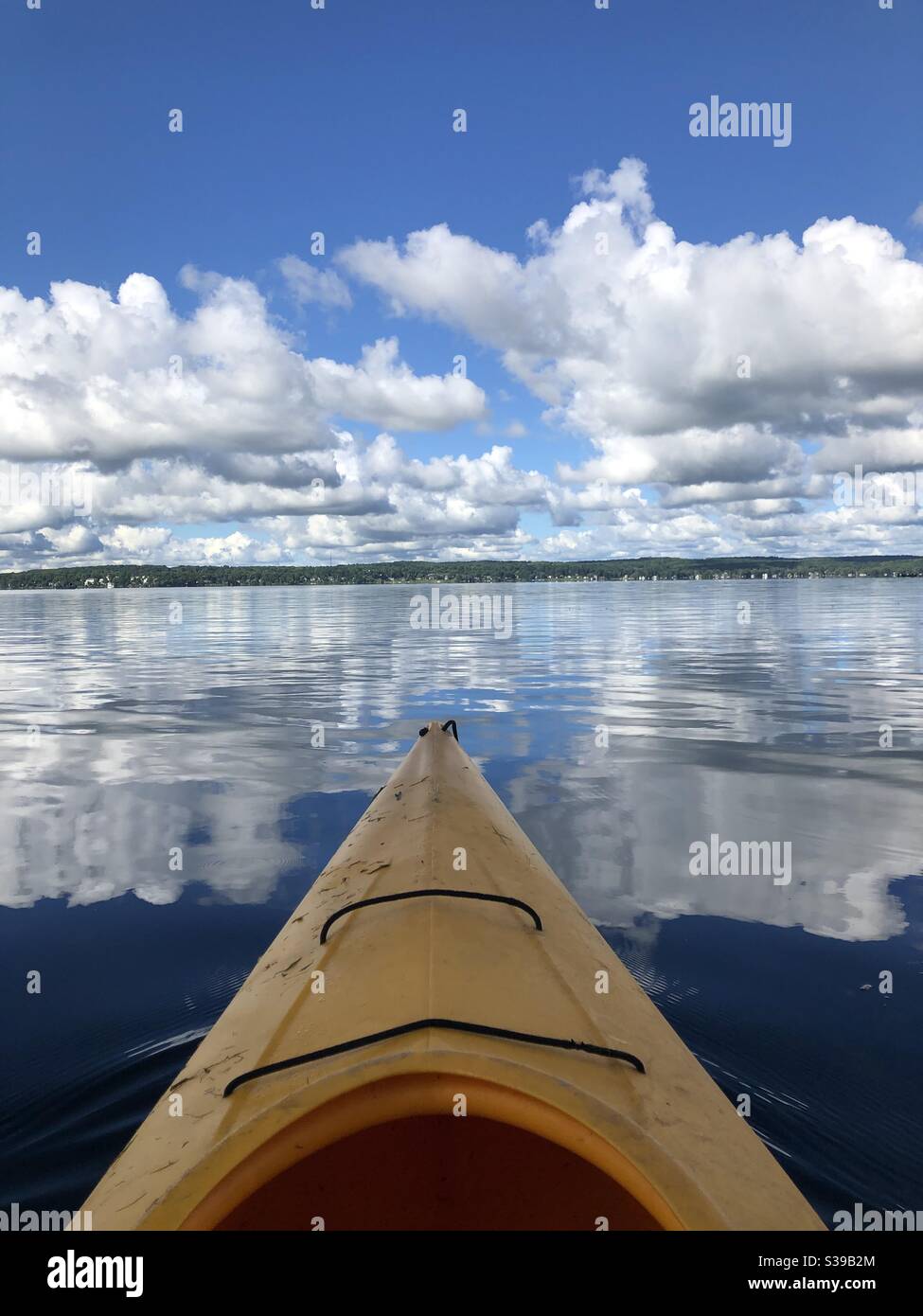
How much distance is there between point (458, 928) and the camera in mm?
3330

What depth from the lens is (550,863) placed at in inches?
285

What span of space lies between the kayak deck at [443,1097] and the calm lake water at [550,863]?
3.86ft

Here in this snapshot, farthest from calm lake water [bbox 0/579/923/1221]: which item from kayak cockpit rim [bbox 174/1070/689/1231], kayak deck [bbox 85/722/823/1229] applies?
kayak cockpit rim [bbox 174/1070/689/1231]

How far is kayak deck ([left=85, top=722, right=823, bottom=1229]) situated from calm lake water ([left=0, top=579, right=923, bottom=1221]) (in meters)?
1.18

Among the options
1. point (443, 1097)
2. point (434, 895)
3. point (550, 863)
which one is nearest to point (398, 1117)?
point (443, 1097)

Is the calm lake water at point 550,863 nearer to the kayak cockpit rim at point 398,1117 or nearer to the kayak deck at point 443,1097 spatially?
the kayak deck at point 443,1097

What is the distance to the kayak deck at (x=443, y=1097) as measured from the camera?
2135mm

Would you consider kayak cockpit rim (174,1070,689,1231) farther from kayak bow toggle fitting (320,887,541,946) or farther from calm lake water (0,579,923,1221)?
calm lake water (0,579,923,1221)

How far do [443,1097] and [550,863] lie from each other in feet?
16.7

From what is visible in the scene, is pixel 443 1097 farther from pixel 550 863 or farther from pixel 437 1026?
pixel 550 863

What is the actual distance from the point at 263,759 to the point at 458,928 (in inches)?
344

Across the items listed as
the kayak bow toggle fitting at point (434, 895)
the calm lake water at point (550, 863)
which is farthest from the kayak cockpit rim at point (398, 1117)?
the calm lake water at point (550, 863)
